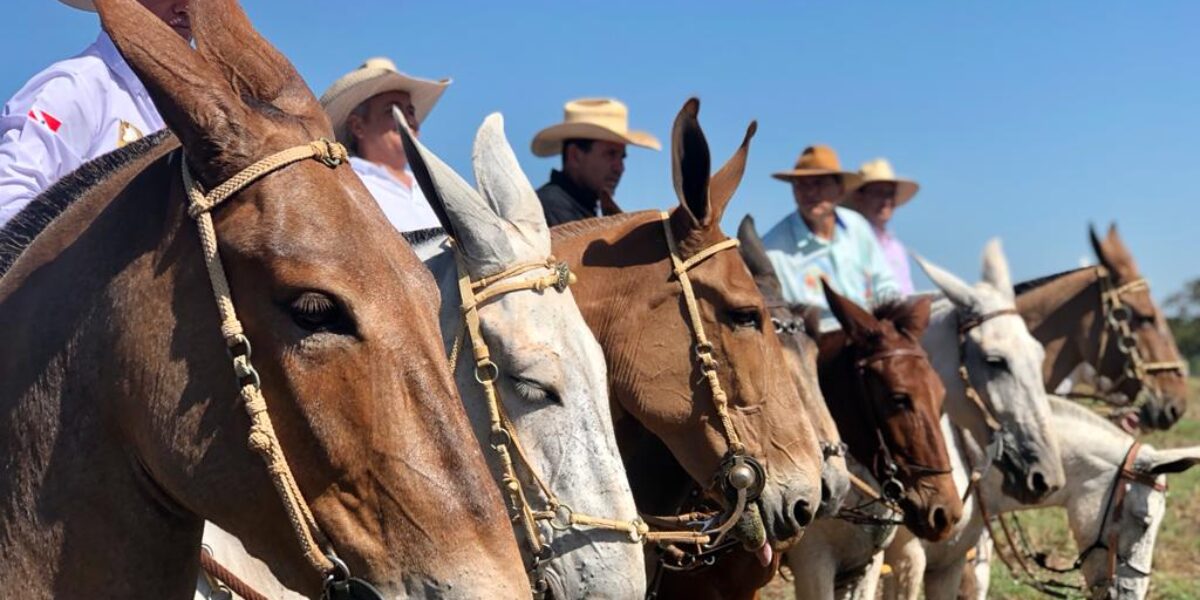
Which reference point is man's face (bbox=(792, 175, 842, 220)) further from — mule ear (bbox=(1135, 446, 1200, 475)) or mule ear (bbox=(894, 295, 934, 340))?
mule ear (bbox=(1135, 446, 1200, 475))

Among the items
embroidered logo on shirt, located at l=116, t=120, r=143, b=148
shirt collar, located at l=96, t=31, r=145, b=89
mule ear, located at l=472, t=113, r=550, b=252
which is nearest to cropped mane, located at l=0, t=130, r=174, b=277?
embroidered logo on shirt, located at l=116, t=120, r=143, b=148

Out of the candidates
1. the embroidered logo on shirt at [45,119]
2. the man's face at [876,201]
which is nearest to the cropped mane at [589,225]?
the embroidered logo on shirt at [45,119]

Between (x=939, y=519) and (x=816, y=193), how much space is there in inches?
147

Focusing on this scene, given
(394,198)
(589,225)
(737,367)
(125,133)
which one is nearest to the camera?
(125,133)

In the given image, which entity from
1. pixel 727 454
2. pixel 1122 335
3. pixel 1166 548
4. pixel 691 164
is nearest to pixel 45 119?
pixel 691 164

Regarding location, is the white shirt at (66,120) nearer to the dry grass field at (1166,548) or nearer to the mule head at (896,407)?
the mule head at (896,407)

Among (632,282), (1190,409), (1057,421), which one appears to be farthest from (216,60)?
(1190,409)

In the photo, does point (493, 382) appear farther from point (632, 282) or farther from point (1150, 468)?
point (1150, 468)

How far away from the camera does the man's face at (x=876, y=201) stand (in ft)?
38.4

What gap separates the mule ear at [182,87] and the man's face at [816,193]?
7.57 meters

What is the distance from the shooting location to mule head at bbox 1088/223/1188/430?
10.3m

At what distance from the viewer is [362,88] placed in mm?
5121

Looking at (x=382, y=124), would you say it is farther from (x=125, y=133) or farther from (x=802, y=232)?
(x=802, y=232)

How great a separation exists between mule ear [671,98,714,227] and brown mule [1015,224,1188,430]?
6036mm
